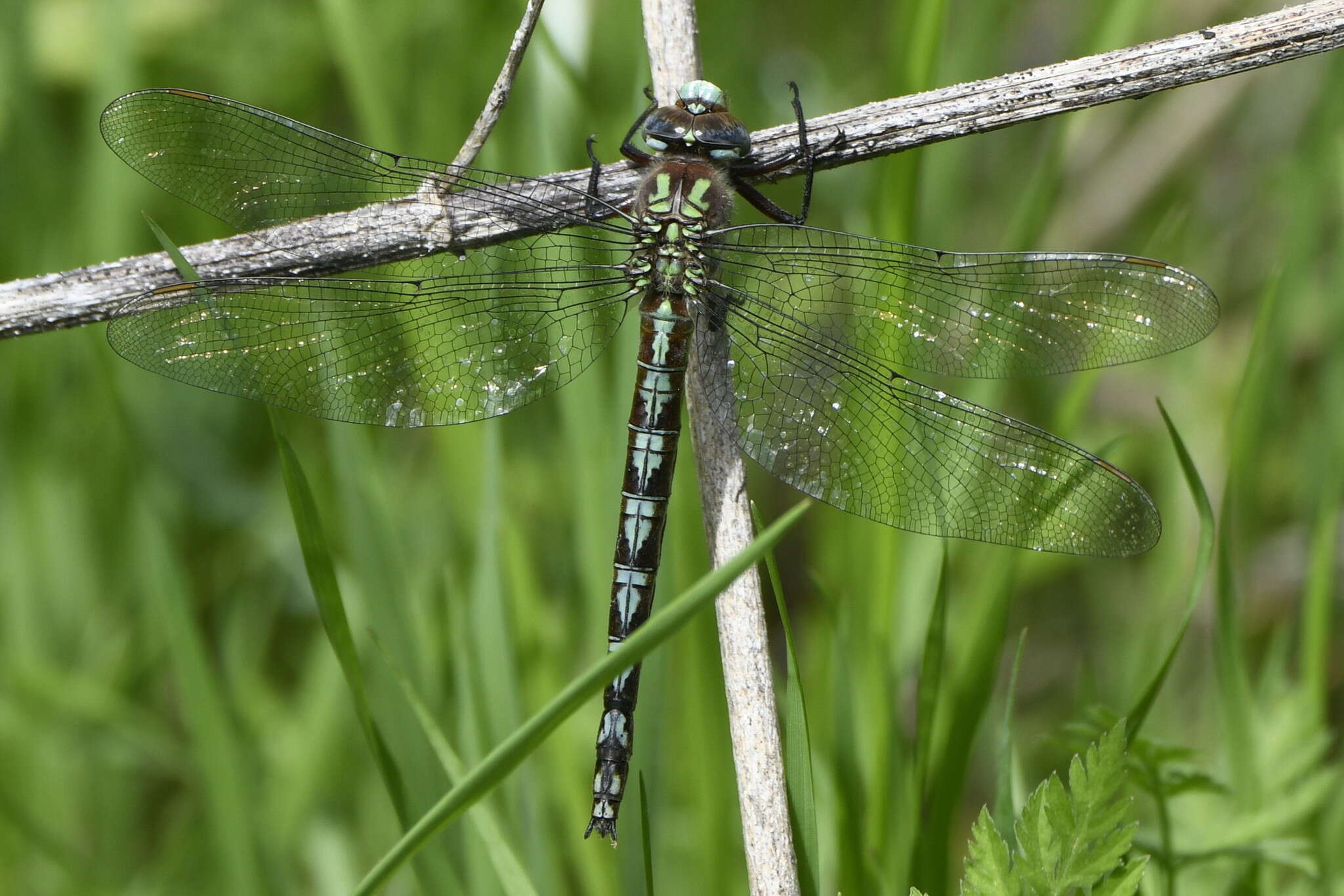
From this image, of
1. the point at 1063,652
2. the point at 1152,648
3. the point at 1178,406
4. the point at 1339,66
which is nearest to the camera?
the point at 1339,66

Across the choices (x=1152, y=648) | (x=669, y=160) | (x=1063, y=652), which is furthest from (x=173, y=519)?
(x=1063, y=652)

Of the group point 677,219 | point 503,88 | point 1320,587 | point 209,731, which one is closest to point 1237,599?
point 1320,587

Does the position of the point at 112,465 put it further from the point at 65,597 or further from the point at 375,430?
the point at 375,430

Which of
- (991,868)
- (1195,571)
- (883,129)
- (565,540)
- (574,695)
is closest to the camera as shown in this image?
(574,695)

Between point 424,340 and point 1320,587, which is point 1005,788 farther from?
point 424,340

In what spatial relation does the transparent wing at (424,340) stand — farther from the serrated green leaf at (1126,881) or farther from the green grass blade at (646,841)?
the serrated green leaf at (1126,881)

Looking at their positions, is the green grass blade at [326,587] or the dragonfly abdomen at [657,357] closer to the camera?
the green grass blade at [326,587]

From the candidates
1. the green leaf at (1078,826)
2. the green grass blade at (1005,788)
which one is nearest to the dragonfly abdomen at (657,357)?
the green grass blade at (1005,788)
